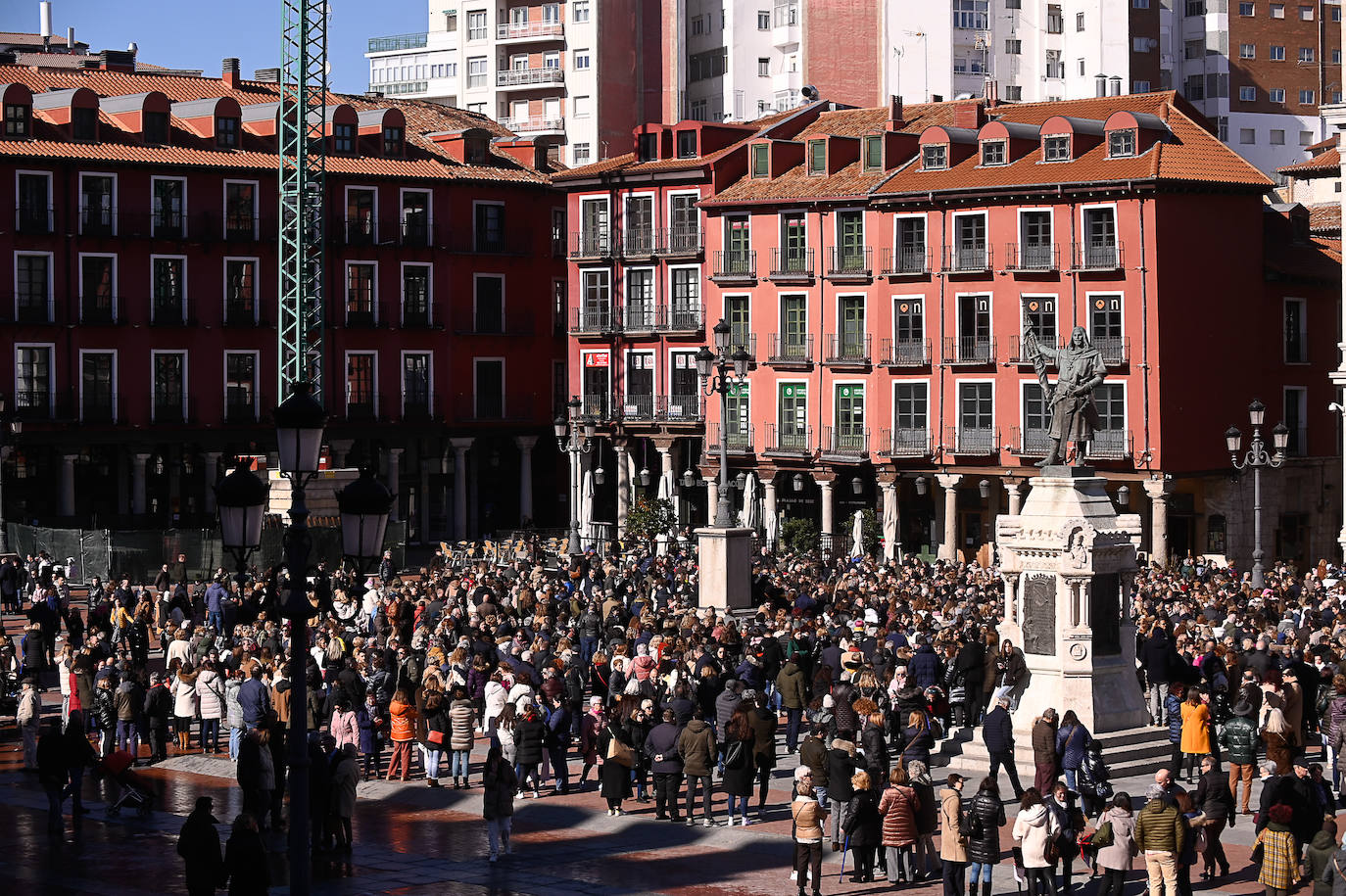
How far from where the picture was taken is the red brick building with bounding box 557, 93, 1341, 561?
61.4 m

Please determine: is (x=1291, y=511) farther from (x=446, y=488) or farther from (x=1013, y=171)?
(x=446, y=488)

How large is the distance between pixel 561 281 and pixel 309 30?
17.7 metres

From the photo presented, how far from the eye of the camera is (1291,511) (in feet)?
216

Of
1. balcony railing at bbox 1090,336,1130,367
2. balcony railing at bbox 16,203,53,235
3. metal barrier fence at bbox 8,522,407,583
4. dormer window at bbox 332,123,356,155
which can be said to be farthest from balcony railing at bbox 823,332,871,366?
balcony railing at bbox 16,203,53,235

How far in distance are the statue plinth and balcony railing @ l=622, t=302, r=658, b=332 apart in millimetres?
42956

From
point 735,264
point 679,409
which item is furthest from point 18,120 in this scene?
point 735,264

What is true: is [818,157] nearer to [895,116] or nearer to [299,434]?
[895,116]

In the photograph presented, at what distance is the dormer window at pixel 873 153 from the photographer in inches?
2648

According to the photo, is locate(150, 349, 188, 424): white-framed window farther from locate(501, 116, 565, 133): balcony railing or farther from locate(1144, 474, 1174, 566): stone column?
locate(1144, 474, 1174, 566): stone column

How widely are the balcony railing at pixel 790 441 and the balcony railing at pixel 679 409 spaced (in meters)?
3.05

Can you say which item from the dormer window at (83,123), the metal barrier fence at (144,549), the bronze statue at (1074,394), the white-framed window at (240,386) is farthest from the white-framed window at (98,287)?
the bronze statue at (1074,394)

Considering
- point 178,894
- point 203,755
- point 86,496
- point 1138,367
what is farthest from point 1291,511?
point 178,894

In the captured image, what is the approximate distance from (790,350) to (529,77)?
3477 cm

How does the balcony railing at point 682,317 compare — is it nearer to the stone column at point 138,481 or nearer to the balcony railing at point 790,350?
the balcony railing at point 790,350
